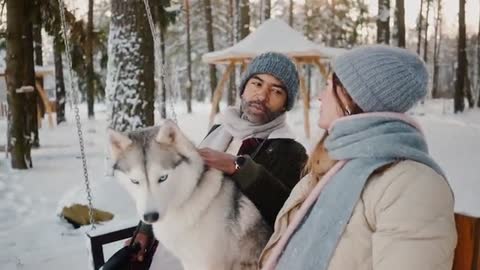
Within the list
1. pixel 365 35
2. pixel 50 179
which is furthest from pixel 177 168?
pixel 365 35

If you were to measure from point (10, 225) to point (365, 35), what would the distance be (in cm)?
3131

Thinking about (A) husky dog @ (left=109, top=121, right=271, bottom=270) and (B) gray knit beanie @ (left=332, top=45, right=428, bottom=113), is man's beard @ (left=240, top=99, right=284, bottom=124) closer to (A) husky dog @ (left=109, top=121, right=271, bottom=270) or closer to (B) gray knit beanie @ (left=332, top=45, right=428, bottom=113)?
(A) husky dog @ (left=109, top=121, right=271, bottom=270)

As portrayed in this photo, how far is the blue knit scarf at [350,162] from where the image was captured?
3.88 ft

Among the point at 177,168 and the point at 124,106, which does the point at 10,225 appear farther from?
the point at 177,168

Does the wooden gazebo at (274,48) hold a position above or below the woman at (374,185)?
above

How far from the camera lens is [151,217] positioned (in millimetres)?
1778

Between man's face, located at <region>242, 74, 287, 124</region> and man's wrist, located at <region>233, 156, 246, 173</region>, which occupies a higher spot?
man's face, located at <region>242, 74, 287, 124</region>

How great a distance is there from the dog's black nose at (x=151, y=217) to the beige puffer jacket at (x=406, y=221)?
0.88 meters

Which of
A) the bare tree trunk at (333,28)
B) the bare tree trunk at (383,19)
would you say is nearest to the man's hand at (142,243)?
the bare tree trunk at (383,19)

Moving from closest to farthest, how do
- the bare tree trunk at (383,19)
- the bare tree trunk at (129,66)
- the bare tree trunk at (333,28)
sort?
the bare tree trunk at (129,66) < the bare tree trunk at (383,19) < the bare tree trunk at (333,28)

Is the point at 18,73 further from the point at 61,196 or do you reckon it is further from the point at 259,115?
the point at 259,115

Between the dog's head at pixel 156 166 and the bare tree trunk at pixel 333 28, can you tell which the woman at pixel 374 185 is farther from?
the bare tree trunk at pixel 333 28

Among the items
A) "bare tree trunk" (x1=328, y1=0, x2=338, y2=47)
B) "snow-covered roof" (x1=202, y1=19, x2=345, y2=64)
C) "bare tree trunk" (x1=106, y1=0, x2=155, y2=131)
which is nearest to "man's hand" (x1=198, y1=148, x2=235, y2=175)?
"bare tree trunk" (x1=106, y1=0, x2=155, y2=131)

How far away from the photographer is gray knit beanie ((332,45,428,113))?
1.20 meters
